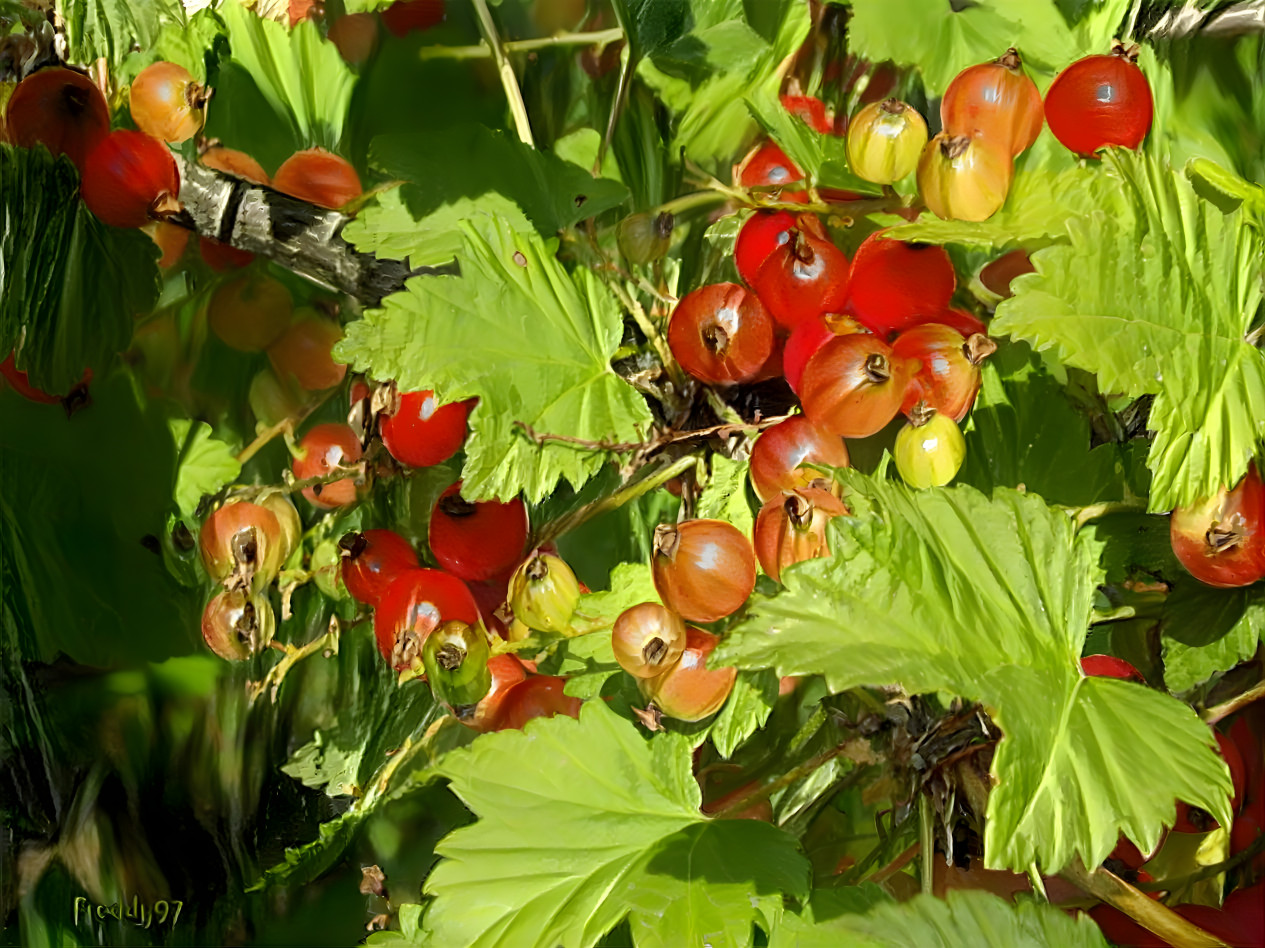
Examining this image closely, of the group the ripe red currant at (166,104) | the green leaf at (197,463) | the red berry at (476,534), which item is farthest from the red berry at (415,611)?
the ripe red currant at (166,104)

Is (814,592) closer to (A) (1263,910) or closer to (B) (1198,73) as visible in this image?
(A) (1263,910)

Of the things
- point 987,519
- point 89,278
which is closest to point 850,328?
point 987,519

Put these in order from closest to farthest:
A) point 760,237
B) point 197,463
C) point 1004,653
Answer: point 1004,653 < point 760,237 < point 197,463

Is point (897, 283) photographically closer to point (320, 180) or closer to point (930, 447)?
point (930, 447)

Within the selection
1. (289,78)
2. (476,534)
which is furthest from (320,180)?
(476,534)

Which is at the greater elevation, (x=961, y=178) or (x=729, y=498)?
(x=961, y=178)

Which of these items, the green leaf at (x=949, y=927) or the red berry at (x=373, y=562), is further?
the red berry at (x=373, y=562)

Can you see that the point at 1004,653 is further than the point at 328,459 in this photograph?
No

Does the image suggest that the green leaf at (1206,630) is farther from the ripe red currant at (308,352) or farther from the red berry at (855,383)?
the ripe red currant at (308,352)
